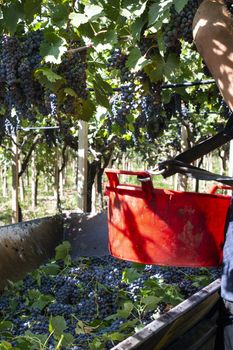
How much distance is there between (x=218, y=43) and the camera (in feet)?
3.77

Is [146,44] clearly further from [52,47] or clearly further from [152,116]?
[152,116]

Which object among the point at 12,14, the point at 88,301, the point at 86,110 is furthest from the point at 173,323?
the point at 12,14

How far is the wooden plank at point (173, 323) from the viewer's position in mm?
1480

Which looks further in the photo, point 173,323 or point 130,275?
point 130,275

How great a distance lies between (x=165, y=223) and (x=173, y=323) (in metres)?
0.36

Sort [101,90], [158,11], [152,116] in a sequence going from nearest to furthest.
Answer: [158,11]
[101,90]
[152,116]

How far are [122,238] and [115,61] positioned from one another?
1288mm

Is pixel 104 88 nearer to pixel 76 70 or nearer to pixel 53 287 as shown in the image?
pixel 76 70

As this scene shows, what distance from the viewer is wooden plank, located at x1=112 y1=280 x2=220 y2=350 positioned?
1.48 metres

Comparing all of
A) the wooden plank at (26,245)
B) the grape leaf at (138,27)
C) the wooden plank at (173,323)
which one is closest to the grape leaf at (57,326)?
the wooden plank at (173,323)

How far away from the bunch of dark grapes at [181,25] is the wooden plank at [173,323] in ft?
3.26

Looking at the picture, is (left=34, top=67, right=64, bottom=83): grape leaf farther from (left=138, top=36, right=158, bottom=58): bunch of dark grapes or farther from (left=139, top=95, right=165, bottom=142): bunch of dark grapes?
(left=139, top=95, right=165, bottom=142): bunch of dark grapes

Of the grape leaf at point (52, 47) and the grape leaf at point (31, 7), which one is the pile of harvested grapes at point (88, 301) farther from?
the grape leaf at point (31, 7)

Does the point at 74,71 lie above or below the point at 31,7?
below
